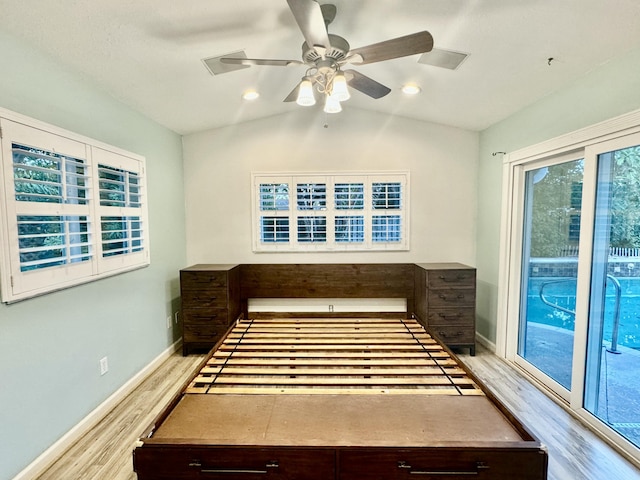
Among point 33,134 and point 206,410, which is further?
point 33,134

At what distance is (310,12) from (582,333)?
2.73 meters

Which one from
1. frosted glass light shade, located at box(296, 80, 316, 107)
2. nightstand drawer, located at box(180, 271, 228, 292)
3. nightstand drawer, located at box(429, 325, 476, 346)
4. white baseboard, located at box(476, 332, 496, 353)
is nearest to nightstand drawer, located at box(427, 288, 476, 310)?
nightstand drawer, located at box(429, 325, 476, 346)

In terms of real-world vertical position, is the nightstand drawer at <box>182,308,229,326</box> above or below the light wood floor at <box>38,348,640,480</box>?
above

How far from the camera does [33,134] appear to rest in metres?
1.84

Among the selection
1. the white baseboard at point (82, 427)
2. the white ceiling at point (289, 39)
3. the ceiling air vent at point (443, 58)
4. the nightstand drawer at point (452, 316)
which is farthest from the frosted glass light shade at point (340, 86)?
the white baseboard at point (82, 427)

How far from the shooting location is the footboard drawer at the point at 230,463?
129cm

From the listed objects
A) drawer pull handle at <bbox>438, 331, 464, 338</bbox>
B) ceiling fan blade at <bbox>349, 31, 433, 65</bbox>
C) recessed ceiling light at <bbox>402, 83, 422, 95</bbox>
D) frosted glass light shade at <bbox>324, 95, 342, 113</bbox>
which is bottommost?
drawer pull handle at <bbox>438, 331, 464, 338</bbox>

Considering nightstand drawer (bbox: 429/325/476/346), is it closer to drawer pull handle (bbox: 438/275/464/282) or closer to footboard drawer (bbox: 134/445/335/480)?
drawer pull handle (bbox: 438/275/464/282)

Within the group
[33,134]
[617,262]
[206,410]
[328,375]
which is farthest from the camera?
[617,262]

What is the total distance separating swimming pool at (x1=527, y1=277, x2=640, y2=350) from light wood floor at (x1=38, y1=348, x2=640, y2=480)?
62cm

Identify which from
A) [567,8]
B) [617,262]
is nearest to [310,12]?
[567,8]

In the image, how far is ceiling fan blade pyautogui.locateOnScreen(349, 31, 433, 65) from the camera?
156 cm

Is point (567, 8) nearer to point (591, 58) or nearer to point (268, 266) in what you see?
point (591, 58)

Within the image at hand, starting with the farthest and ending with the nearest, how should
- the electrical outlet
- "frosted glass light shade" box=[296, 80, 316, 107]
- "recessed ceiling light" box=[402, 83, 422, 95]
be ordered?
"recessed ceiling light" box=[402, 83, 422, 95], the electrical outlet, "frosted glass light shade" box=[296, 80, 316, 107]
